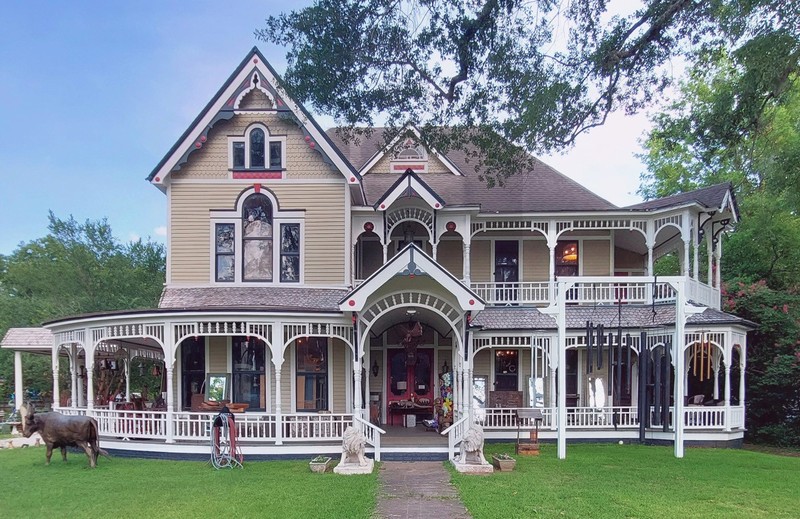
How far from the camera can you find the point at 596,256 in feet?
61.2

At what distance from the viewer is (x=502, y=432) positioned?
53.2 feet

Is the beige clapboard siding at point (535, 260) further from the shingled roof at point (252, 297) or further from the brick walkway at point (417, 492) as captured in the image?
the brick walkway at point (417, 492)

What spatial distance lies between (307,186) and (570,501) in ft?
36.0

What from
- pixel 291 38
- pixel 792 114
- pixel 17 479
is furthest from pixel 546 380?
pixel 792 114

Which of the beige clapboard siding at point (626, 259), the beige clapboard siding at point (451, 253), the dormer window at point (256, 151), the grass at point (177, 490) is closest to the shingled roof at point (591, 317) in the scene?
the beige clapboard siding at point (451, 253)

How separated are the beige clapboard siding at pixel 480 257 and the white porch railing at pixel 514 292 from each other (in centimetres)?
71

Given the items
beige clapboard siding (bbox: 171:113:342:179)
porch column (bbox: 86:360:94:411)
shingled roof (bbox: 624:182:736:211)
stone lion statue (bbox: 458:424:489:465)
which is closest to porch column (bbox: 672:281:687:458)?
shingled roof (bbox: 624:182:736:211)

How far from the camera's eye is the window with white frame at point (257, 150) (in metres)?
16.4

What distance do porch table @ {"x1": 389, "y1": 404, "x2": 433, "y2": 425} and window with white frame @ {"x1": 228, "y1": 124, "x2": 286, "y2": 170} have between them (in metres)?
8.02

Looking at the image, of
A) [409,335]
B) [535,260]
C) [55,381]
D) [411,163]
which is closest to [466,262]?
[535,260]

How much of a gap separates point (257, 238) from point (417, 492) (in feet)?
30.0

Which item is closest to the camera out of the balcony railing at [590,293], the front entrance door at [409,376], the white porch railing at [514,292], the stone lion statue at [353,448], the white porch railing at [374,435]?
the stone lion statue at [353,448]

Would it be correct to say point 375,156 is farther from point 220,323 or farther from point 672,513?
point 672,513

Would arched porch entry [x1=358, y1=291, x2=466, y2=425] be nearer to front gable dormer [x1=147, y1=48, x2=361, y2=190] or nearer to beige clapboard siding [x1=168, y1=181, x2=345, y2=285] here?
beige clapboard siding [x1=168, y1=181, x2=345, y2=285]
